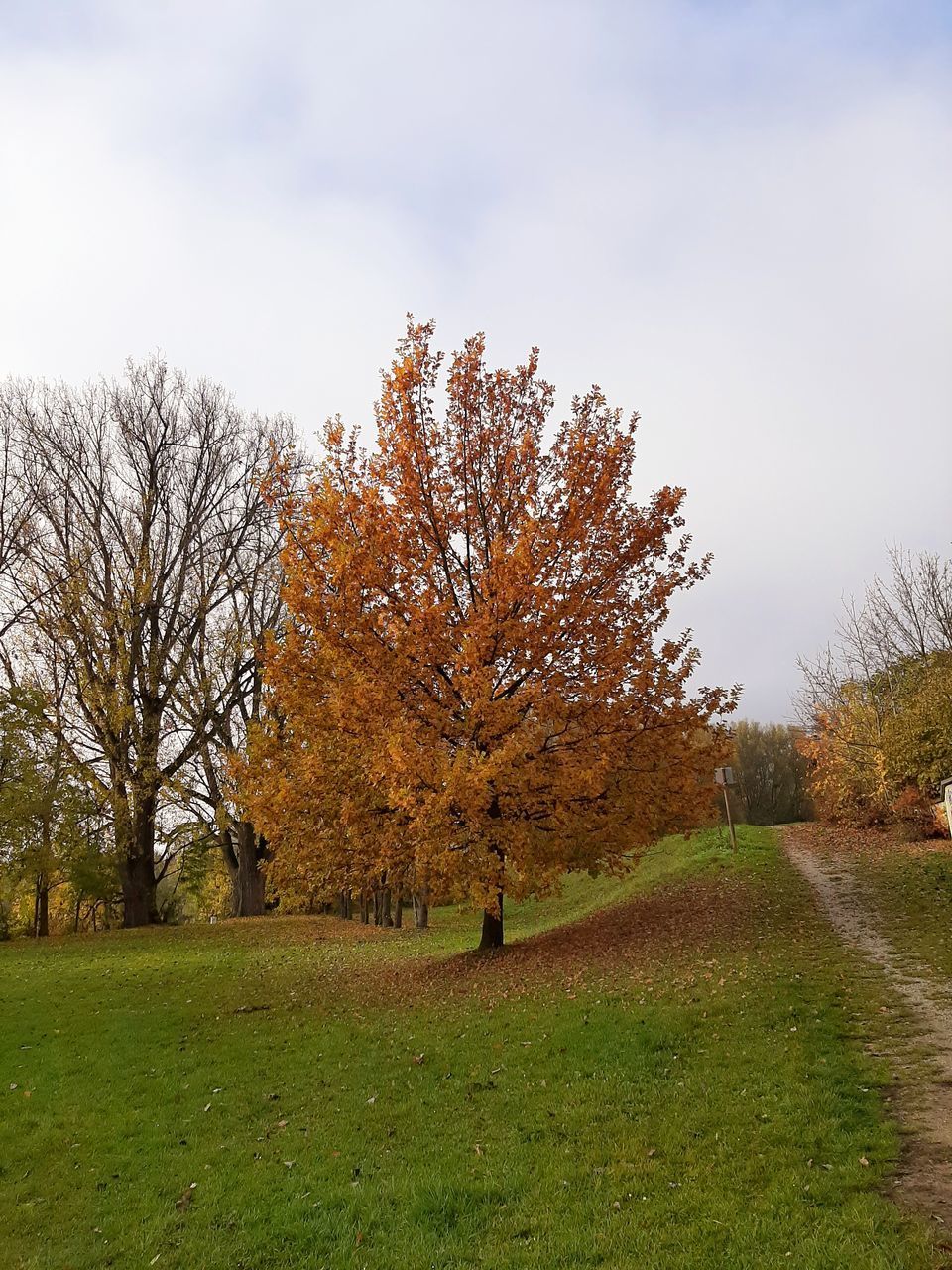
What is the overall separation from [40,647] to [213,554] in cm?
654

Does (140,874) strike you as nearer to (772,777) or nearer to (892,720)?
(892,720)

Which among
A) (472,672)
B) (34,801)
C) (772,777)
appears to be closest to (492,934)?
(472,672)

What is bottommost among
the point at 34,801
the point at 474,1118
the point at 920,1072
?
the point at 474,1118

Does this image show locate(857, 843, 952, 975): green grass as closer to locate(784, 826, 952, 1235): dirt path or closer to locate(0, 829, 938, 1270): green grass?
locate(784, 826, 952, 1235): dirt path

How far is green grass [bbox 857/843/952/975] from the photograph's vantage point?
12.4 meters

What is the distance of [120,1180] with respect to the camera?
7.43 meters

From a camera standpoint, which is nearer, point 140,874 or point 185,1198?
point 185,1198

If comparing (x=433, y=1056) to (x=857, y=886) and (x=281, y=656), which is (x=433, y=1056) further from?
(x=857, y=886)

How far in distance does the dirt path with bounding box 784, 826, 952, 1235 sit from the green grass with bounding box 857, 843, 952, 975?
0.37 metres

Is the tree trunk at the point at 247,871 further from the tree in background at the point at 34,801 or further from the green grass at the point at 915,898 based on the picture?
the green grass at the point at 915,898

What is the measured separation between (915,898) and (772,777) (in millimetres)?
53712

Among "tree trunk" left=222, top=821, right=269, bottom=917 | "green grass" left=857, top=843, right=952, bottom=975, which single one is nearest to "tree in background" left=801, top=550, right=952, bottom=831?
"green grass" left=857, top=843, right=952, bottom=975

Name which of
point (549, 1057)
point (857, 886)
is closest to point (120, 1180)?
point (549, 1057)

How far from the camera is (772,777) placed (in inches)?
2638
